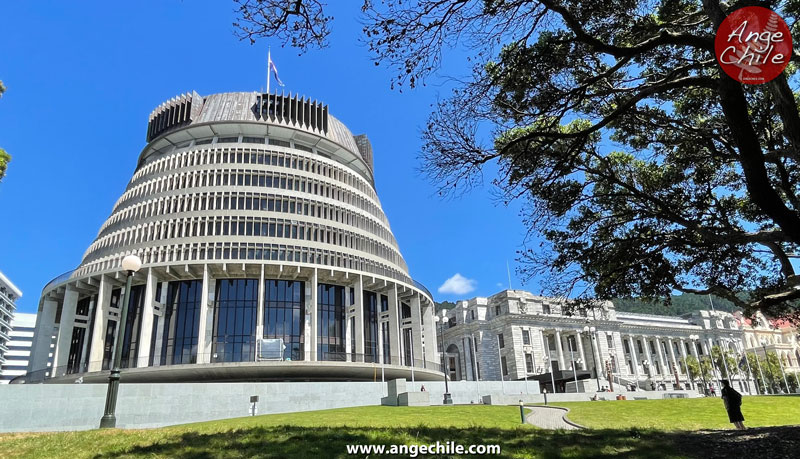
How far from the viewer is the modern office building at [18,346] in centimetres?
14212

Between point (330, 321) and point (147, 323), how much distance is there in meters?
18.0

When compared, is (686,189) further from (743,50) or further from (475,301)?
(475,301)

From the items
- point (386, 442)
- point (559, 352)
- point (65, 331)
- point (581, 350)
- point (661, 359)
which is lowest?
point (386, 442)

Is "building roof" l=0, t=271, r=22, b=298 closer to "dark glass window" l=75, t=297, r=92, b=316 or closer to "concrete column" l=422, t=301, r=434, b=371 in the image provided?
"dark glass window" l=75, t=297, r=92, b=316

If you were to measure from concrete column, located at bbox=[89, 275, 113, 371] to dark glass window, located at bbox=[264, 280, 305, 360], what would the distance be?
52.2ft

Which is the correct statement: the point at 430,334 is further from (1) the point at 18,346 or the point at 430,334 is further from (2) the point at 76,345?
(1) the point at 18,346

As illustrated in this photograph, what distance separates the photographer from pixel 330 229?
180 ft

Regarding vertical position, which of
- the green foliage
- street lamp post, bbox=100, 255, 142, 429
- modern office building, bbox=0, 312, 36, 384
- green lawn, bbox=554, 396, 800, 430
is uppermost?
modern office building, bbox=0, 312, 36, 384

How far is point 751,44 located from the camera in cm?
810

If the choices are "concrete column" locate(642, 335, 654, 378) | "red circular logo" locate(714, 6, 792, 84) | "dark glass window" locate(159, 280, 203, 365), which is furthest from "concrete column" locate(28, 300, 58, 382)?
"concrete column" locate(642, 335, 654, 378)

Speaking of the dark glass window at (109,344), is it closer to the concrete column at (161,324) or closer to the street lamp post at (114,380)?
the concrete column at (161,324)

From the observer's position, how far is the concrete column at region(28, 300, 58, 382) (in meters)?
49.3

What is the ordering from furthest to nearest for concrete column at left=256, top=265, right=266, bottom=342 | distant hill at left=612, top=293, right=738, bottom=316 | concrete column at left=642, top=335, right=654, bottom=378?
distant hill at left=612, top=293, right=738, bottom=316 < concrete column at left=642, top=335, right=654, bottom=378 < concrete column at left=256, top=265, right=266, bottom=342

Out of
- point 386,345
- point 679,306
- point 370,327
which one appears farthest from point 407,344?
point 679,306
